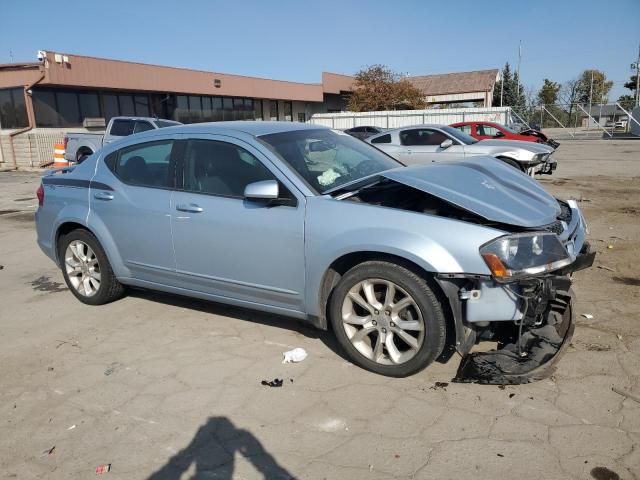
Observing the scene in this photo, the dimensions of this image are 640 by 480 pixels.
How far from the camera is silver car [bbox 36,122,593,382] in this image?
3.15 meters

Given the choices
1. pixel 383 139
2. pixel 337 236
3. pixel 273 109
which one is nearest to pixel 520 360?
pixel 337 236

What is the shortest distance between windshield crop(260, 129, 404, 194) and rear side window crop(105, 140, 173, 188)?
0.96m

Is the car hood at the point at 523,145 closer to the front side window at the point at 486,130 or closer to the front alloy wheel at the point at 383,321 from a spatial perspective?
the front side window at the point at 486,130

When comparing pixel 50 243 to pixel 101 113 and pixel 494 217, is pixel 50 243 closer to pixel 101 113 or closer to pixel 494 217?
pixel 494 217

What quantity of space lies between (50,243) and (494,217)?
14.1ft

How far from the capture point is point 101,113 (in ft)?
84.0

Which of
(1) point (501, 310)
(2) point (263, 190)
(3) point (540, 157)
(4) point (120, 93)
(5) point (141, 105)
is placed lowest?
(1) point (501, 310)

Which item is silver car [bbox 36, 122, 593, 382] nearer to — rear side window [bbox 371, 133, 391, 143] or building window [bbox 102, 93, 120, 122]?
rear side window [bbox 371, 133, 391, 143]

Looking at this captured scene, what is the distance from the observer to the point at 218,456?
2.75 m

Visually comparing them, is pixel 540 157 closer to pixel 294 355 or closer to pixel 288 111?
pixel 294 355

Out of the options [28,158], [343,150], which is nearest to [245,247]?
[343,150]

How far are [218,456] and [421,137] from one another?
1060 centimetres

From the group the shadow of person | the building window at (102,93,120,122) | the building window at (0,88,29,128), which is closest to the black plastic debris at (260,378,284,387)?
the shadow of person

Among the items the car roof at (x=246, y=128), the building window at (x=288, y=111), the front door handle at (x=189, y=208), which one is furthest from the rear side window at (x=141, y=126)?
the building window at (x=288, y=111)
